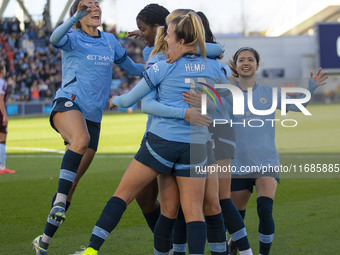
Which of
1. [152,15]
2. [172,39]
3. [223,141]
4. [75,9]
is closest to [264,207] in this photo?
[223,141]

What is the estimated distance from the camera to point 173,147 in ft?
14.0

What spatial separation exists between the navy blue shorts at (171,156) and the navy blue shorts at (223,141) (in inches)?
23.6

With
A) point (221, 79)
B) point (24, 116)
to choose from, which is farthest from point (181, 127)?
point (24, 116)

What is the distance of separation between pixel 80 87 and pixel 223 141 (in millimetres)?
1562

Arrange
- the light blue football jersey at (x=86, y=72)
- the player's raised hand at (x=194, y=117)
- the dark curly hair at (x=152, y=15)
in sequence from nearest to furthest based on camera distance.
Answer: the player's raised hand at (x=194, y=117) < the dark curly hair at (x=152, y=15) < the light blue football jersey at (x=86, y=72)

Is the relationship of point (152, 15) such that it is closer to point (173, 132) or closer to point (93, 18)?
point (93, 18)

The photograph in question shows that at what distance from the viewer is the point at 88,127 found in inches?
230

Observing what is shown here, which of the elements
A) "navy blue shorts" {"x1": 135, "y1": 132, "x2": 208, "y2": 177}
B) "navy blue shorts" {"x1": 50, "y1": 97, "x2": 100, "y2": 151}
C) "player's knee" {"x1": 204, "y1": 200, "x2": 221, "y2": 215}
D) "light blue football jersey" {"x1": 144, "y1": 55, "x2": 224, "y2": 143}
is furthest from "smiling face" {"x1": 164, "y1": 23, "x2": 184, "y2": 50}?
"navy blue shorts" {"x1": 50, "y1": 97, "x2": 100, "y2": 151}

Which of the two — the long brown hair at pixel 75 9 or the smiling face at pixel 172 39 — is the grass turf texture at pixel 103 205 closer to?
the long brown hair at pixel 75 9

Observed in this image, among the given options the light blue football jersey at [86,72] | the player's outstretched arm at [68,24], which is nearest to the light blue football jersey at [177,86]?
the player's outstretched arm at [68,24]

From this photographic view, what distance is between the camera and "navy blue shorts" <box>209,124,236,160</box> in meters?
4.94

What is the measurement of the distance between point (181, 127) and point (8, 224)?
3.52 m

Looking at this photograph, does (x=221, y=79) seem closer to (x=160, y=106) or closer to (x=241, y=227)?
(x=160, y=106)

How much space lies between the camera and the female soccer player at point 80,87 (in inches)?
212
